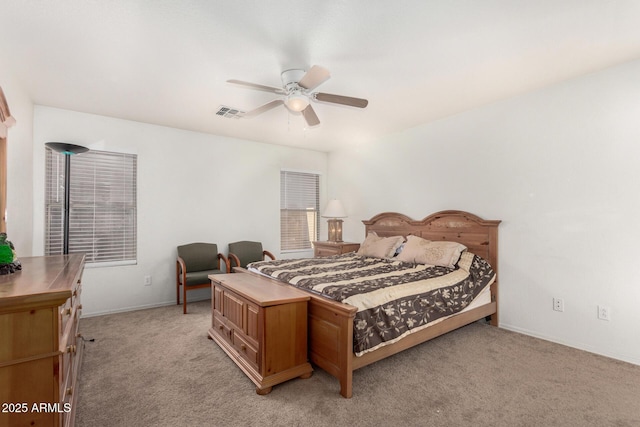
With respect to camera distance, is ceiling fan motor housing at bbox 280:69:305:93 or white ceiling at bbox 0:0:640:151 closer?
white ceiling at bbox 0:0:640:151

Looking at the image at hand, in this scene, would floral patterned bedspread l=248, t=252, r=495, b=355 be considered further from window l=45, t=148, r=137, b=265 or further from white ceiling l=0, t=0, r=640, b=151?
window l=45, t=148, r=137, b=265

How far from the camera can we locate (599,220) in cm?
291

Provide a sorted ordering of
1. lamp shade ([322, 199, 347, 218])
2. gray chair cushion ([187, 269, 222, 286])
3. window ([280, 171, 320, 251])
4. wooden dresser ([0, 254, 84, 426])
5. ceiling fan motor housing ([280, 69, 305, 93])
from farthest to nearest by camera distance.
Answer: window ([280, 171, 320, 251])
lamp shade ([322, 199, 347, 218])
gray chair cushion ([187, 269, 222, 286])
ceiling fan motor housing ([280, 69, 305, 93])
wooden dresser ([0, 254, 84, 426])

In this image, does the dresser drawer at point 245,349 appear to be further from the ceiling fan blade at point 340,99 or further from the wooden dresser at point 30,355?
the ceiling fan blade at point 340,99

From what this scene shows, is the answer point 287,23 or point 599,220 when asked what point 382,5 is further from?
point 599,220

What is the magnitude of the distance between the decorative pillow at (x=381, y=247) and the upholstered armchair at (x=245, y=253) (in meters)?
1.56

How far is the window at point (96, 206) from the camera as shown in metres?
3.81

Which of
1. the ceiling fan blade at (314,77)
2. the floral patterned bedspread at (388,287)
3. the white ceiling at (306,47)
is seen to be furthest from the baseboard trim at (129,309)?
the ceiling fan blade at (314,77)

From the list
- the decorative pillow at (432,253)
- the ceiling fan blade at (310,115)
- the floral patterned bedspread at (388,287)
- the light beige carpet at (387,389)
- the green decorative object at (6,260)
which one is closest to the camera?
the green decorative object at (6,260)

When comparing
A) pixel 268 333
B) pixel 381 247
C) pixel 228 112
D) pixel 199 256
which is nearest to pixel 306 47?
pixel 228 112

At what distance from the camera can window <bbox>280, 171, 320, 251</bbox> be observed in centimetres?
576

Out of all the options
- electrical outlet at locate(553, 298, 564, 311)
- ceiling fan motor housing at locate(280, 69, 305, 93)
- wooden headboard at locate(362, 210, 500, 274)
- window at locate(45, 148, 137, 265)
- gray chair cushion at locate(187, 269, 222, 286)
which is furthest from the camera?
gray chair cushion at locate(187, 269, 222, 286)

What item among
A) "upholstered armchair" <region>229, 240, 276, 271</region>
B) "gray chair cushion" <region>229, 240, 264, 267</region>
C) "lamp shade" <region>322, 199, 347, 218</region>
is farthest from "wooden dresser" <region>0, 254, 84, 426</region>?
"lamp shade" <region>322, 199, 347, 218</region>

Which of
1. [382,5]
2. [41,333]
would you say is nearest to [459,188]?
[382,5]
